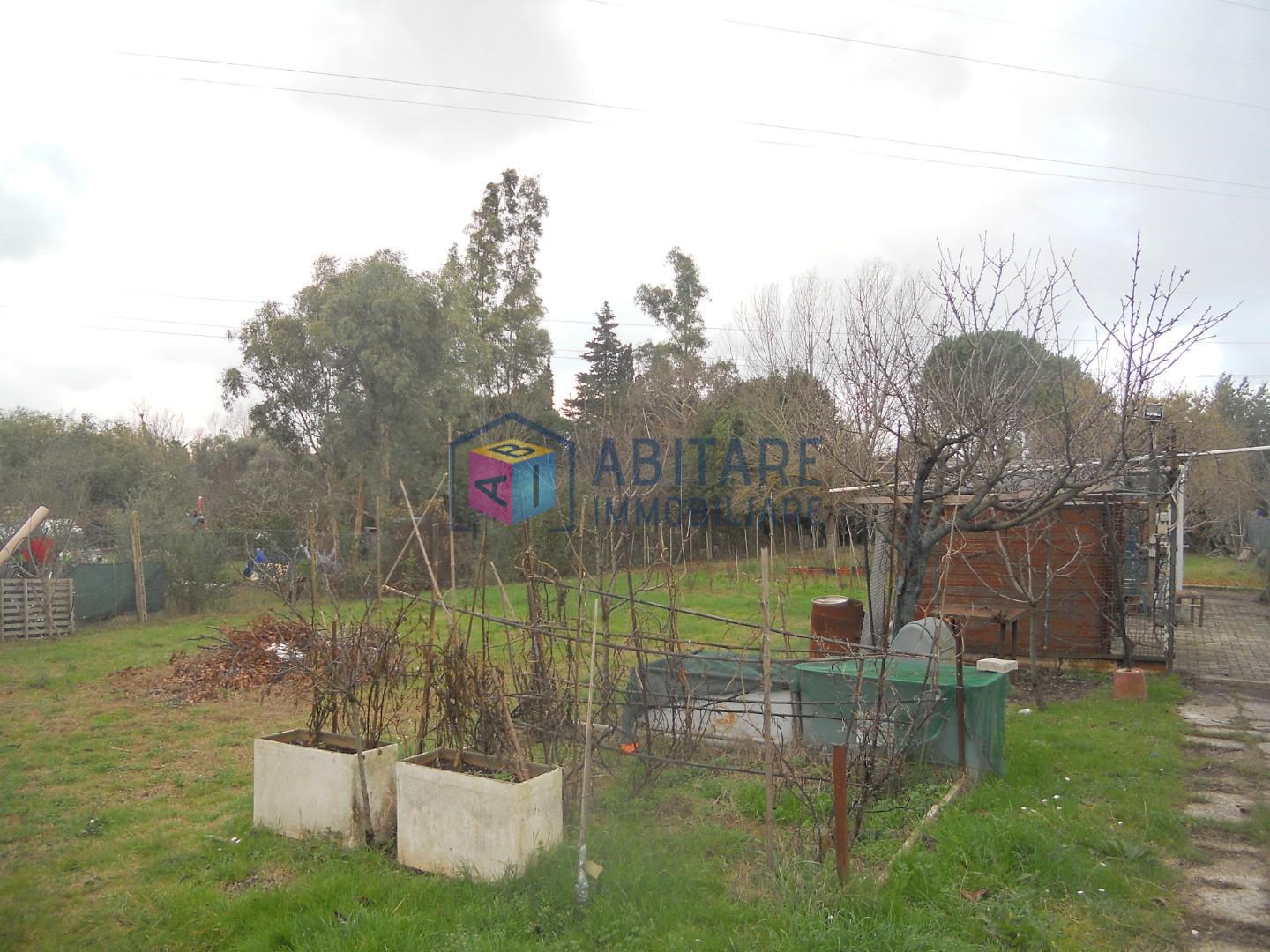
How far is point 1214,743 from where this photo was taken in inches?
254

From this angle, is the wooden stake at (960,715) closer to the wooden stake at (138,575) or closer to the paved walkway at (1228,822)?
the paved walkway at (1228,822)

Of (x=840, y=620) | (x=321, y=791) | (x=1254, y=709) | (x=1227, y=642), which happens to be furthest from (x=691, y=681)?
(x=1227, y=642)

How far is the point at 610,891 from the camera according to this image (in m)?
3.67

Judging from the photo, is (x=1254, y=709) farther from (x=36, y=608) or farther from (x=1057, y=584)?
(x=36, y=608)

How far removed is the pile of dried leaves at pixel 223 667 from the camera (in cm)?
864

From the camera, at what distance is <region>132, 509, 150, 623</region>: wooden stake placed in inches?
527

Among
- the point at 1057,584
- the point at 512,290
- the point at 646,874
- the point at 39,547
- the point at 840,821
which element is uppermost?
the point at 512,290

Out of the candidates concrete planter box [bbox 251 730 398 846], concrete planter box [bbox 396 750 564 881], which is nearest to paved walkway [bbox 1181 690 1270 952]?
concrete planter box [bbox 396 750 564 881]

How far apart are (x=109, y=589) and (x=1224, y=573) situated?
24.5 m

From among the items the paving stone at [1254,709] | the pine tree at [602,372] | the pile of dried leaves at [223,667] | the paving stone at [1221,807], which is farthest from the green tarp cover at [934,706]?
the pine tree at [602,372]

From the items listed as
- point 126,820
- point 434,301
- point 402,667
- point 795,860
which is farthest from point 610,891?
point 434,301

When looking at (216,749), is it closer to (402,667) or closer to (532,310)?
(402,667)

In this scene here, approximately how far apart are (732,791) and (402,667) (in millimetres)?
2033

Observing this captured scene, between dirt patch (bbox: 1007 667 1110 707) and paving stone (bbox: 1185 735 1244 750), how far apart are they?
1321 mm
